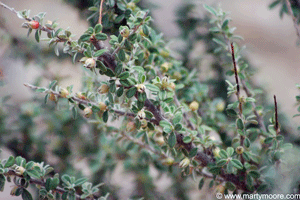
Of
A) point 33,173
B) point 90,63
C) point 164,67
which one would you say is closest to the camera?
point 90,63

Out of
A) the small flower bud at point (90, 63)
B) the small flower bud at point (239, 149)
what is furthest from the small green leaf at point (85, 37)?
the small flower bud at point (239, 149)

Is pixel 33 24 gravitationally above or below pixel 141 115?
above

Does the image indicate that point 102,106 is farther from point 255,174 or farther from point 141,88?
point 255,174

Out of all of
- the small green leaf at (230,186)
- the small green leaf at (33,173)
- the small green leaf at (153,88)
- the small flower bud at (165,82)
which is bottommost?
the small green leaf at (230,186)

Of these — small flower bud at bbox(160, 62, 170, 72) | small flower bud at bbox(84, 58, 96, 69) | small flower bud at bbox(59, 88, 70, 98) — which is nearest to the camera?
small flower bud at bbox(84, 58, 96, 69)

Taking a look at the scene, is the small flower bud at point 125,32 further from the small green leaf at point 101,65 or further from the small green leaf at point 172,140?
the small green leaf at point 172,140

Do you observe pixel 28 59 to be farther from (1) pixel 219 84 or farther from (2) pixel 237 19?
(2) pixel 237 19

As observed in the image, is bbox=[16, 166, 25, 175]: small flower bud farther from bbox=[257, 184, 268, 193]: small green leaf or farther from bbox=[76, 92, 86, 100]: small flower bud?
bbox=[257, 184, 268, 193]: small green leaf

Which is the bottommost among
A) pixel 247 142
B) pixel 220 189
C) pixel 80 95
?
pixel 220 189

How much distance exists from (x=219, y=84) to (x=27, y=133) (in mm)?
698

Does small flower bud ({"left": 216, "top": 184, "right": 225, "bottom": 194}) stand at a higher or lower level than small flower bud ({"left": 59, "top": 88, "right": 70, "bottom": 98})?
lower

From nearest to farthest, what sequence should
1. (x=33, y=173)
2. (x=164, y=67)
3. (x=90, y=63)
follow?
(x=90, y=63), (x=33, y=173), (x=164, y=67)

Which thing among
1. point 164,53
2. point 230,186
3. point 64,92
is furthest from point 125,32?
point 230,186

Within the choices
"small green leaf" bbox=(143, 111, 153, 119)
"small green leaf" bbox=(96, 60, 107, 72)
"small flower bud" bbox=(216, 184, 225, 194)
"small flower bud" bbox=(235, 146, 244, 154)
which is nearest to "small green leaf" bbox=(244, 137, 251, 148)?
"small flower bud" bbox=(235, 146, 244, 154)
